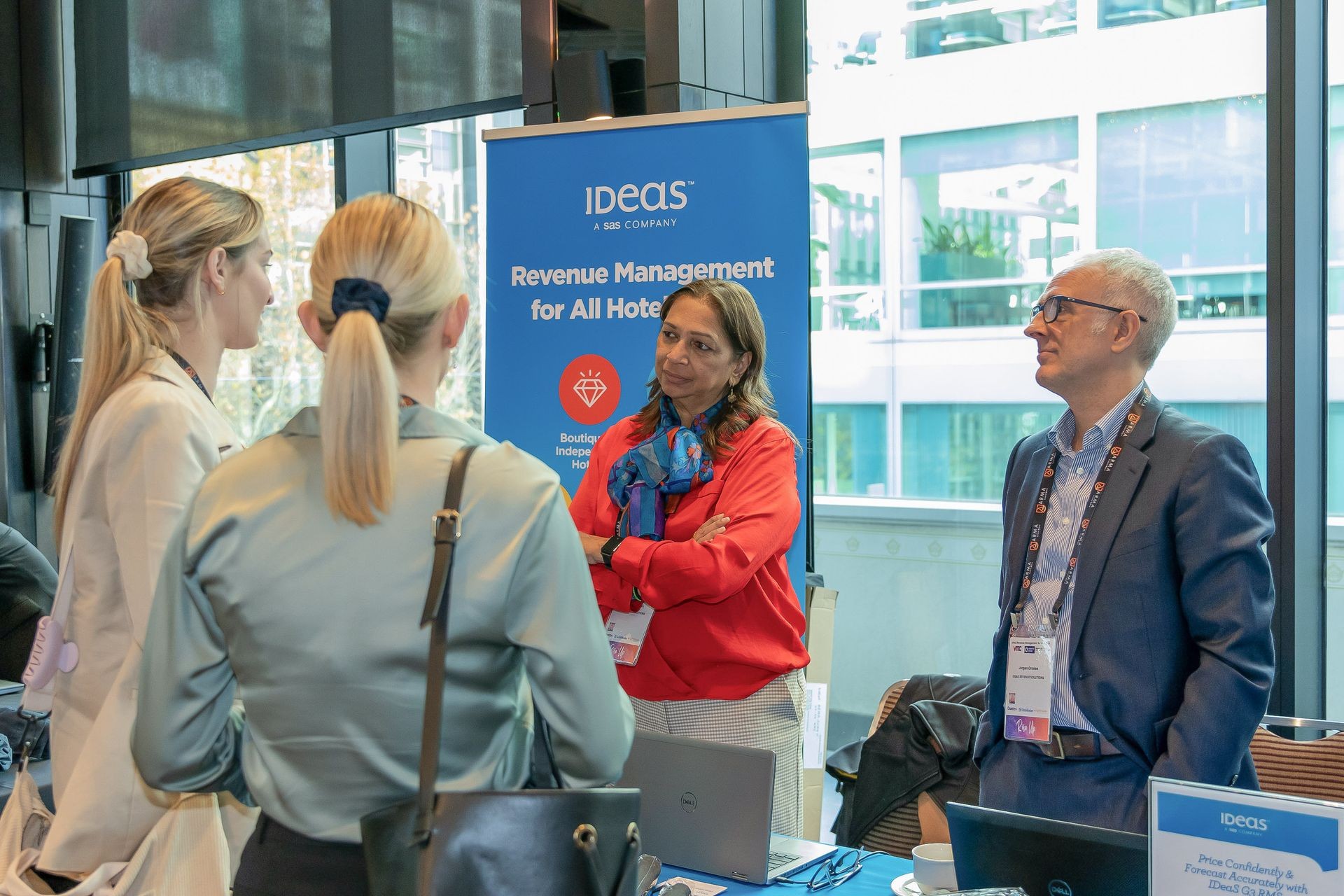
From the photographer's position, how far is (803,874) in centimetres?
202

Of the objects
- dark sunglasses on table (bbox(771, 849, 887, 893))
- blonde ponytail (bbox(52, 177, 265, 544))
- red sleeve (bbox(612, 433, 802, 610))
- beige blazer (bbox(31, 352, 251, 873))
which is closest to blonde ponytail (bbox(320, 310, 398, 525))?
beige blazer (bbox(31, 352, 251, 873))

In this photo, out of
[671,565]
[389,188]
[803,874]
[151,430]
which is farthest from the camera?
[389,188]

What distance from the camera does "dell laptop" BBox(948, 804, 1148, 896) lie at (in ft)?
5.29

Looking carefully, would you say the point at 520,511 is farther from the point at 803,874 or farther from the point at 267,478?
the point at 803,874

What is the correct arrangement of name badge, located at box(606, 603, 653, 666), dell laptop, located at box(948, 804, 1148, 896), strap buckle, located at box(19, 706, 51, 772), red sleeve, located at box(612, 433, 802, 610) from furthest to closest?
name badge, located at box(606, 603, 653, 666) → red sleeve, located at box(612, 433, 802, 610) → strap buckle, located at box(19, 706, 51, 772) → dell laptop, located at box(948, 804, 1148, 896)

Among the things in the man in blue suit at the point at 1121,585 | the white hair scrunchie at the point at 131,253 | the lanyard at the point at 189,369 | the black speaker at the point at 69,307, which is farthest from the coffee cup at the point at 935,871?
the black speaker at the point at 69,307

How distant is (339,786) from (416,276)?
584 mm

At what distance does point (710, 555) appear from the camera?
2604 mm

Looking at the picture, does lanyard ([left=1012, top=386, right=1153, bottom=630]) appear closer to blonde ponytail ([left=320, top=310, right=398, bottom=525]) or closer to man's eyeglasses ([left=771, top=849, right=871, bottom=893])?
man's eyeglasses ([left=771, top=849, right=871, bottom=893])

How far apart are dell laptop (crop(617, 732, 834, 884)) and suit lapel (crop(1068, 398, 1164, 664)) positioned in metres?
0.67

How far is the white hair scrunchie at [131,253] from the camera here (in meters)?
1.97

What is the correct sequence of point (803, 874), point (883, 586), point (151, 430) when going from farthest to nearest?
point (883, 586) → point (803, 874) → point (151, 430)

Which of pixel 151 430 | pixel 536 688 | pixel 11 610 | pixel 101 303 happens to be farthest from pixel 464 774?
pixel 11 610

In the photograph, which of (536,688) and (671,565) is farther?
(671,565)
